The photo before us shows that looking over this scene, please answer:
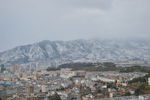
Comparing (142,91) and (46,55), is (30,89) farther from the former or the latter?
(46,55)

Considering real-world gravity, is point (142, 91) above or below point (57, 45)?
below

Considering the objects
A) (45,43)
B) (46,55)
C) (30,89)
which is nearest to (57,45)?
(45,43)

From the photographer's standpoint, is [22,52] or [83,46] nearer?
[22,52]

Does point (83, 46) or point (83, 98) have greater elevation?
point (83, 46)

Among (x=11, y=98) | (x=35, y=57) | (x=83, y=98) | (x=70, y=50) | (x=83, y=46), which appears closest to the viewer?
(x=83, y=98)

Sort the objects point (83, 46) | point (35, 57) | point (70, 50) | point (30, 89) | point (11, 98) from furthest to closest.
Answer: point (83, 46)
point (70, 50)
point (35, 57)
point (30, 89)
point (11, 98)

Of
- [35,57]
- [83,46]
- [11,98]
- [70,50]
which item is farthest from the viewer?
[83,46]

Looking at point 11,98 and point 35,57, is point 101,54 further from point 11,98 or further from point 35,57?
point 11,98

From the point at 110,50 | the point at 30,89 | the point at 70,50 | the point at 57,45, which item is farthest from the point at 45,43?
the point at 30,89

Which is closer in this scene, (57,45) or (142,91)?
(142,91)

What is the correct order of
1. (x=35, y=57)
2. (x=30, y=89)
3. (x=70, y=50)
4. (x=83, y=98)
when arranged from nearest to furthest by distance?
(x=83, y=98) < (x=30, y=89) < (x=35, y=57) < (x=70, y=50)
